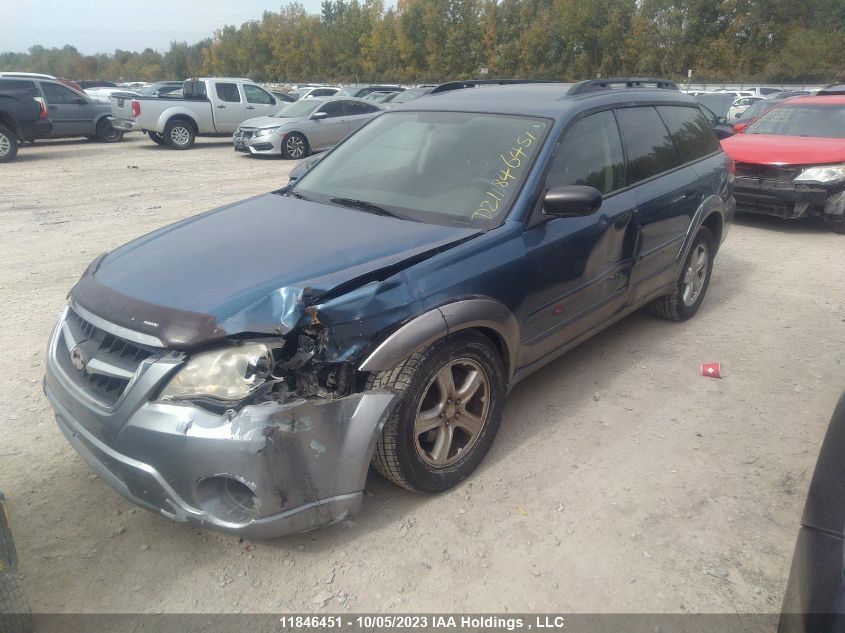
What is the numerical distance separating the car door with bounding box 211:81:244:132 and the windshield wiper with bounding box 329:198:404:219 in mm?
15390

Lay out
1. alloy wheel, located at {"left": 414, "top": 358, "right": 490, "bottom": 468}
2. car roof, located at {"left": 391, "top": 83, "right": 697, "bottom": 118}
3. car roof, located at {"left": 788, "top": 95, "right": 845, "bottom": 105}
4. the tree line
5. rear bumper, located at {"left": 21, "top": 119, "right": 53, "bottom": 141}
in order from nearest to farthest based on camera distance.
A: alloy wheel, located at {"left": 414, "top": 358, "right": 490, "bottom": 468}
car roof, located at {"left": 391, "top": 83, "right": 697, "bottom": 118}
car roof, located at {"left": 788, "top": 95, "right": 845, "bottom": 105}
rear bumper, located at {"left": 21, "top": 119, "right": 53, "bottom": 141}
the tree line

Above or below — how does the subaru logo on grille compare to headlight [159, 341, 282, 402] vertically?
below

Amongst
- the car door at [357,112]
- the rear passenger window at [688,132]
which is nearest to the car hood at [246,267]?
the rear passenger window at [688,132]

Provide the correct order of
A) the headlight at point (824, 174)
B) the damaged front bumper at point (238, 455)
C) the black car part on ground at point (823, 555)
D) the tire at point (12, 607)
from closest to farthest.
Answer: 1. the black car part on ground at point (823, 555)
2. the tire at point (12, 607)
3. the damaged front bumper at point (238, 455)
4. the headlight at point (824, 174)

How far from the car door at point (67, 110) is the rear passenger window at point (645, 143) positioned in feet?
50.9

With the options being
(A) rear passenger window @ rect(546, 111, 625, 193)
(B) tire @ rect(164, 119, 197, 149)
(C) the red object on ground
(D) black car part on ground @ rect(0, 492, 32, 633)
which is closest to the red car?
(C) the red object on ground

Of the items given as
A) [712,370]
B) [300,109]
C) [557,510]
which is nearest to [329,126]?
[300,109]

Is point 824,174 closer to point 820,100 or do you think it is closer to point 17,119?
point 820,100

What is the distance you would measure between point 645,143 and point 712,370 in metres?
1.58

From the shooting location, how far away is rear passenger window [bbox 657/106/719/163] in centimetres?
480

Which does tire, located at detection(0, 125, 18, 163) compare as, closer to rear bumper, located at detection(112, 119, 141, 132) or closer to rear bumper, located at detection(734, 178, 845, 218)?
rear bumper, located at detection(112, 119, 141, 132)

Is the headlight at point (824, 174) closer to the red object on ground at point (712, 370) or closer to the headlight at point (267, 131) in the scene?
the red object on ground at point (712, 370)

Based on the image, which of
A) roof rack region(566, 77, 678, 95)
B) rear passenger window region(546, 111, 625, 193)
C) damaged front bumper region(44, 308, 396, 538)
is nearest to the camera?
damaged front bumper region(44, 308, 396, 538)

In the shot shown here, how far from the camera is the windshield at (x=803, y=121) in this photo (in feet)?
28.7
